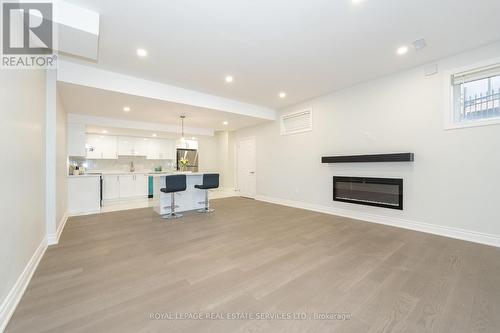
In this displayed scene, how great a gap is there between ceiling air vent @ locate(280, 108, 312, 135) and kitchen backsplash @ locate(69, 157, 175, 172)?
192 inches

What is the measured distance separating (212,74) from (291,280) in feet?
12.0

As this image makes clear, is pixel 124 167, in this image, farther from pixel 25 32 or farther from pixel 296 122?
pixel 296 122

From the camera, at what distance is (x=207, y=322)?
1.57 meters

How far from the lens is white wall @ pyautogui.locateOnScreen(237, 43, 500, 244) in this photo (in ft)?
10.2

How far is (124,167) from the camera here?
7855mm

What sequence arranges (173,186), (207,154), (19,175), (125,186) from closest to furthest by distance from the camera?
1. (19,175)
2. (173,186)
3. (125,186)
4. (207,154)

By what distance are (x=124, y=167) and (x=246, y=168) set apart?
463 centimetres

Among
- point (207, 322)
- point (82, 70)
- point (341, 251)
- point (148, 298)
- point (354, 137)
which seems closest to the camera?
point (207, 322)

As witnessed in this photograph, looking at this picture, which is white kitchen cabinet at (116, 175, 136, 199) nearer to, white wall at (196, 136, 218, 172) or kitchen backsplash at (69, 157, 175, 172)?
kitchen backsplash at (69, 157, 175, 172)

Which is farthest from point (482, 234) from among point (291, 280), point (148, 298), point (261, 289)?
point (148, 298)

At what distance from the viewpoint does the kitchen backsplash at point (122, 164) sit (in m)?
7.08

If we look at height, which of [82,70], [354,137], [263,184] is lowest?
[263,184]

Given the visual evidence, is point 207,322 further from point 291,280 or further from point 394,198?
point 394,198

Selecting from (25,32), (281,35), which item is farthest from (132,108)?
(281,35)
